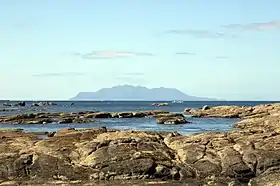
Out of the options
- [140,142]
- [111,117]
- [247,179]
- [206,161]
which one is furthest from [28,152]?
[111,117]

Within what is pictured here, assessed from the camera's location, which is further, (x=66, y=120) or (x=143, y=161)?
(x=66, y=120)

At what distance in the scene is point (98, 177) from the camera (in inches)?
1598

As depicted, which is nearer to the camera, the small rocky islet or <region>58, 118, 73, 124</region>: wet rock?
the small rocky islet

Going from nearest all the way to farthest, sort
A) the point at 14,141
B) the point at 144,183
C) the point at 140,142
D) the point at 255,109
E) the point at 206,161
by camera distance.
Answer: the point at 144,183 → the point at 206,161 → the point at 140,142 → the point at 14,141 → the point at 255,109

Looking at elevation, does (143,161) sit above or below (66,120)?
below

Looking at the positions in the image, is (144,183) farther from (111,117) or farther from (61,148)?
(111,117)

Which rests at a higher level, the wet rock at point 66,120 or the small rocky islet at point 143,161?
the wet rock at point 66,120

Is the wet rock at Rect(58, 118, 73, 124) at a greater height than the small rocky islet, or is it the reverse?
the wet rock at Rect(58, 118, 73, 124)

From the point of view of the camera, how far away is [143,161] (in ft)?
136

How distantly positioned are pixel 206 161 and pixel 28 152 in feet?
48.5

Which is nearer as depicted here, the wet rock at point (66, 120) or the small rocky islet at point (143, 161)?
the small rocky islet at point (143, 161)

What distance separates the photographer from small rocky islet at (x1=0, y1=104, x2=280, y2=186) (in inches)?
1588

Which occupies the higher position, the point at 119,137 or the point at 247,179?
the point at 119,137

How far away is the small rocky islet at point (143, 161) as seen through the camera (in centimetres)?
4034
